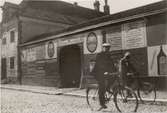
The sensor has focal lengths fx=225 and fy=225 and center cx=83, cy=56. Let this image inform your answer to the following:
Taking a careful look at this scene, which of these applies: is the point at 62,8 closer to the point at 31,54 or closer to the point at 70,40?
the point at 31,54

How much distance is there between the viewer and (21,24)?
72.8 ft

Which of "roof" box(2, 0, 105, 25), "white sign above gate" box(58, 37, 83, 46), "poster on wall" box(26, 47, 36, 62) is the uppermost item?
"roof" box(2, 0, 105, 25)

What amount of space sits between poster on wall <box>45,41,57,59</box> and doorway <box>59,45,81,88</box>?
730 millimetres

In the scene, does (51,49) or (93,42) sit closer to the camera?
(93,42)

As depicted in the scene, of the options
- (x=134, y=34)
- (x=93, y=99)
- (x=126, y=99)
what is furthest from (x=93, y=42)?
(x=126, y=99)

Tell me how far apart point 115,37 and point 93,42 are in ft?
5.39

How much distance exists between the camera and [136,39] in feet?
35.9

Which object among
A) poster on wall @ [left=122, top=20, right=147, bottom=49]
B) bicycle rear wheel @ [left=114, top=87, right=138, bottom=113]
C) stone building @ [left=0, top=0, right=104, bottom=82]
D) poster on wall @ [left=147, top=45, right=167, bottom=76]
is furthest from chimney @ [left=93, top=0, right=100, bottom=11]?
bicycle rear wheel @ [left=114, top=87, right=138, bottom=113]

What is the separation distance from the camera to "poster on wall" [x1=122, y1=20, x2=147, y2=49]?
35.0 feet

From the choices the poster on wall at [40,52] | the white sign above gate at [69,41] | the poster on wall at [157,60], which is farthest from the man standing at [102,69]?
the poster on wall at [40,52]

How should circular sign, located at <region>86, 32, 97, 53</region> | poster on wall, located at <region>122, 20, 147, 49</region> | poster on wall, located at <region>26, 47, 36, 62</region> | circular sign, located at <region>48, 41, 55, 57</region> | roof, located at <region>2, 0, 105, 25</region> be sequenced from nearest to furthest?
poster on wall, located at <region>122, 20, 147, 49</region>
circular sign, located at <region>86, 32, 97, 53</region>
circular sign, located at <region>48, 41, 55, 57</region>
poster on wall, located at <region>26, 47, 36, 62</region>
roof, located at <region>2, 0, 105, 25</region>

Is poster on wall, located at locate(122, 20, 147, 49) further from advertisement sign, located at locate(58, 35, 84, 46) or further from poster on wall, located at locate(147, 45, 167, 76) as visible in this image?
advertisement sign, located at locate(58, 35, 84, 46)

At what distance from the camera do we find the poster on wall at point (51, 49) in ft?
53.7

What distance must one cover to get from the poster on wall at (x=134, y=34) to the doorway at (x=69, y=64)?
498 centimetres
